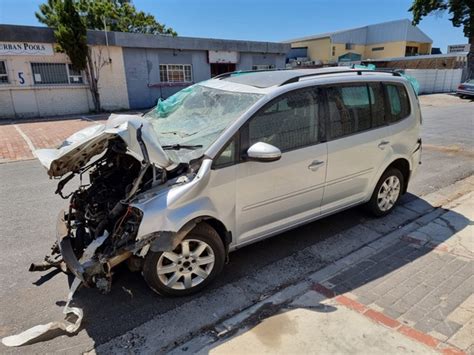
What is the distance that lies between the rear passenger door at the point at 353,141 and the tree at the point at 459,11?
31346mm

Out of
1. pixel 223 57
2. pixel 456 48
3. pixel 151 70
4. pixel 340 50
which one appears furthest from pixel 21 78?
pixel 456 48

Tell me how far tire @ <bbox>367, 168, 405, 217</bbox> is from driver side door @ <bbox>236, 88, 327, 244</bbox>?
1133 mm

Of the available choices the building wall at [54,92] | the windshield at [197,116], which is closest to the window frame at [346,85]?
the windshield at [197,116]

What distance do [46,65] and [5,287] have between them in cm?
1559

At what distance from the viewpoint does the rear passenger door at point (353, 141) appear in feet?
12.5

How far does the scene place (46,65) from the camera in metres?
15.9

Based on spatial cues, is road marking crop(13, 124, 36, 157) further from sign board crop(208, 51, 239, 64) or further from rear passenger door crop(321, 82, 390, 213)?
sign board crop(208, 51, 239, 64)

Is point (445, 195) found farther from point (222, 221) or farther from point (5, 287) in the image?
point (5, 287)

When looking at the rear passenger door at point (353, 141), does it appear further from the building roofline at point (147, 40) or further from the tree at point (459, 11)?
the tree at point (459, 11)

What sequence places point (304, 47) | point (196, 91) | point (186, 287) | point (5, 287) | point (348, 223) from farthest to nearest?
point (304, 47) < point (348, 223) < point (196, 91) < point (5, 287) < point (186, 287)

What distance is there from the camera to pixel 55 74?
16234mm

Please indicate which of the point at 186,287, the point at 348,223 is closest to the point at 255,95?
the point at 186,287

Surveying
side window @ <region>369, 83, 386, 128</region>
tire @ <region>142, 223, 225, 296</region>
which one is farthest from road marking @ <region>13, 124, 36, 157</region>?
side window @ <region>369, 83, 386, 128</region>

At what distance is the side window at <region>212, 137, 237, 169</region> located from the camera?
3.01 m
